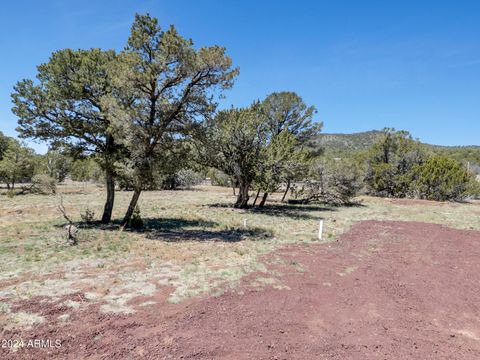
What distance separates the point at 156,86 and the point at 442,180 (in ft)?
120

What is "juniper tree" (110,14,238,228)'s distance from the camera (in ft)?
43.8

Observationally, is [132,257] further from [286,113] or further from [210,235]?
[286,113]

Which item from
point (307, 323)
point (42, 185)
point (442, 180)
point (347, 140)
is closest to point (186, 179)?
point (42, 185)

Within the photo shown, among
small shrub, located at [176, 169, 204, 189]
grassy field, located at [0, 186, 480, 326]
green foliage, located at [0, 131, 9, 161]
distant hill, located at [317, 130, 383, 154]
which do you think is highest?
distant hill, located at [317, 130, 383, 154]

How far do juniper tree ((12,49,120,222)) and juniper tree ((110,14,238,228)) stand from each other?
5.99ft

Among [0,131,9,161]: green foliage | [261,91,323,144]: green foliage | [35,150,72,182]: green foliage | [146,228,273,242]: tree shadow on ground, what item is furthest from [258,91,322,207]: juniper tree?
[0,131,9,161]: green foliage

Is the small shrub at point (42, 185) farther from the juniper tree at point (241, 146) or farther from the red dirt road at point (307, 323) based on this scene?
the red dirt road at point (307, 323)

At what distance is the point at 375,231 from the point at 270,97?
51.8ft

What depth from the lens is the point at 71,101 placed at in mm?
15727

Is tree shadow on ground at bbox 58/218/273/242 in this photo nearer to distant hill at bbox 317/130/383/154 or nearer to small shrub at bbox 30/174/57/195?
small shrub at bbox 30/174/57/195

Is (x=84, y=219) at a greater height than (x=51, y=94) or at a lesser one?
lesser

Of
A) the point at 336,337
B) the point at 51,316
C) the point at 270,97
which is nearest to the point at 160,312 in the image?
the point at 51,316

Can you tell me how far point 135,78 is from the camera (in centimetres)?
1328

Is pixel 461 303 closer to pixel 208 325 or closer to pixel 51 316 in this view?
pixel 208 325
